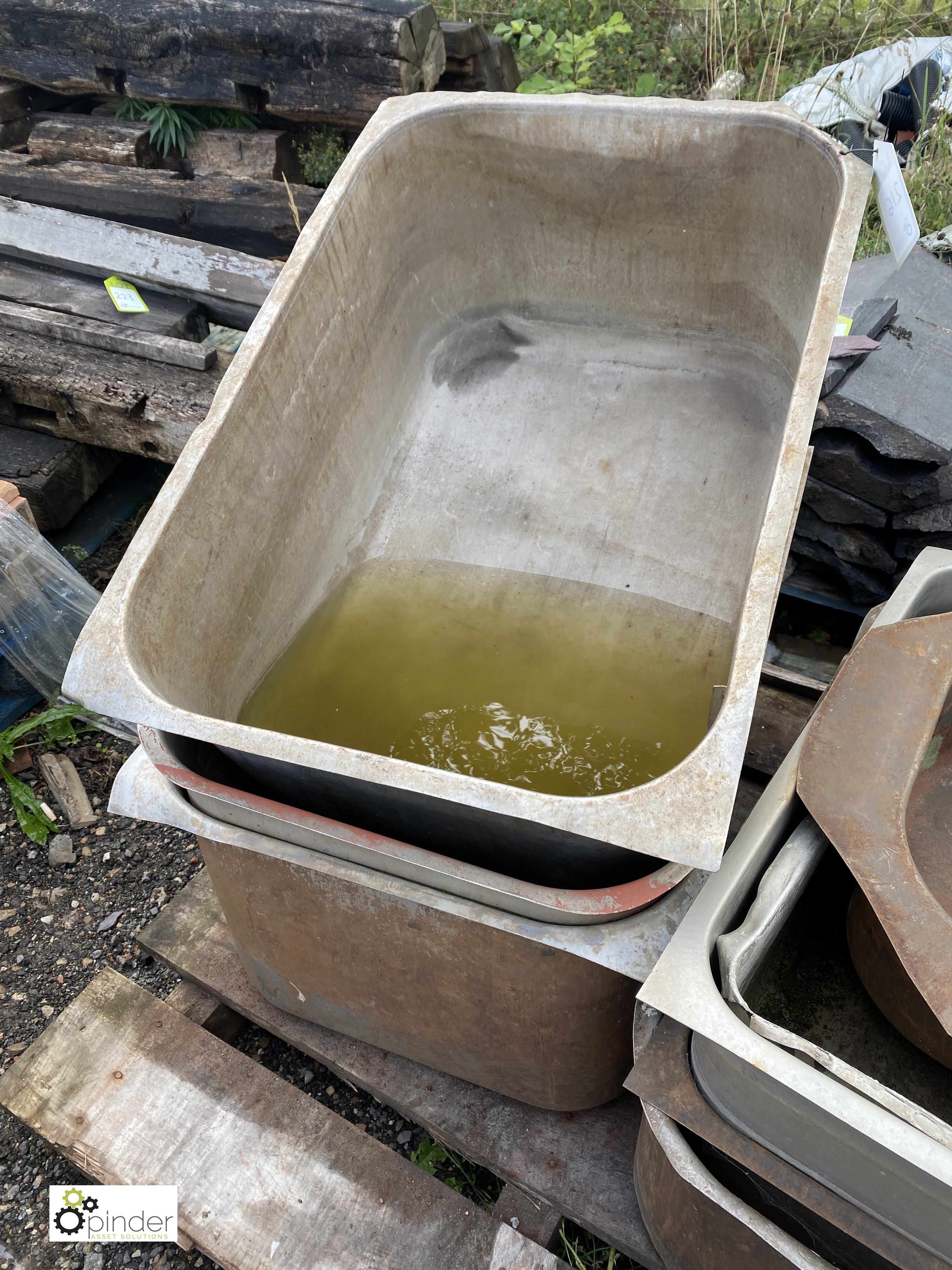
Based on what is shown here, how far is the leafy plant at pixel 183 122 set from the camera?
7.91 feet

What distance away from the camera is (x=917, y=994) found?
100 centimetres

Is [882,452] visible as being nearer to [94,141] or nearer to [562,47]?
[562,47]

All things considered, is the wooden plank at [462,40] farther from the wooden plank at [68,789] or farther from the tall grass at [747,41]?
the wooden plank at [68,789]

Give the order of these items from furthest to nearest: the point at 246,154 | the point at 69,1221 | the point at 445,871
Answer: the point at 246,154 → the point at 69,1221 → the point at 445,871

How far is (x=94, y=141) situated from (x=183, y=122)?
0.26 metres

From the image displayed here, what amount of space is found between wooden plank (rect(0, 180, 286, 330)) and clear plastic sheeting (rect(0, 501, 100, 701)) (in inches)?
28.7

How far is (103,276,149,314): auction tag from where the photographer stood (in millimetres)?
2170

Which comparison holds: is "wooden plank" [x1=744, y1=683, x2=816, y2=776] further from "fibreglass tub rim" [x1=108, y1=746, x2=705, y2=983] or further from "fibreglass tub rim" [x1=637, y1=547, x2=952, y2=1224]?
"fibreglass tub rim" [x1=108, y1=746, x2=705, y2=983]

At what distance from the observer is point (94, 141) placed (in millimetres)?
2457

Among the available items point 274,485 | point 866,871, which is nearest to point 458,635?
point 274,485

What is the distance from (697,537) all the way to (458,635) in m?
0.51

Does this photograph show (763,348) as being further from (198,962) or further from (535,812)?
(198,962)

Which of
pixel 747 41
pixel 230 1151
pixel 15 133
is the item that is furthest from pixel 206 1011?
pixel 747 41

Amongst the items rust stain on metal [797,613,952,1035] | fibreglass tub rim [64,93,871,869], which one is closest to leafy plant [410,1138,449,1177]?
fibreglass tub rim [64,93,871,869]
